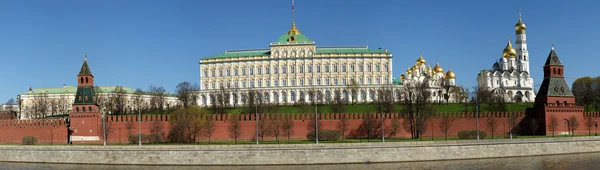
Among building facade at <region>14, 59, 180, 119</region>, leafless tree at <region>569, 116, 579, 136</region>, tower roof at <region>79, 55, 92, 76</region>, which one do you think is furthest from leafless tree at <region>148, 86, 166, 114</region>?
leafless tree at <region>569, 116, 579, 136</region>

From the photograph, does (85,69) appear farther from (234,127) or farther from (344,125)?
(344,125)

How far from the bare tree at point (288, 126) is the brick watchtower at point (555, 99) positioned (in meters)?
19.9

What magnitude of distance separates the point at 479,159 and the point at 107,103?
50.2 meters

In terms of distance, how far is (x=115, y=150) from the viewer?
137 feet

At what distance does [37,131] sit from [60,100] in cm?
4739

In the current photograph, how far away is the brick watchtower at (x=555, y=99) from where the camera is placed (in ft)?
177

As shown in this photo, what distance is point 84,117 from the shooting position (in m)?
51.4

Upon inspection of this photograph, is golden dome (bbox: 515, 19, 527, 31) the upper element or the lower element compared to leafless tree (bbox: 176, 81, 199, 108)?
upper

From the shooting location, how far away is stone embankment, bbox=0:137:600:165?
1596 inches

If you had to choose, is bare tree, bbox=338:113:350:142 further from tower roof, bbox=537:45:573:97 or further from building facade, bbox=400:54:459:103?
building facade, bbox=400:54:459:103

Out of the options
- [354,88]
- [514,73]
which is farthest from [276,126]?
[514,73]

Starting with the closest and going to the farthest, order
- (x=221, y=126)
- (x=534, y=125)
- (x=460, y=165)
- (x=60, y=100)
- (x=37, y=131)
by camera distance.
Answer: (x=460, y=165)
(x=37, y=131)
(x=221, y=126)
(x=534, y=125)
(x=60, y=100)

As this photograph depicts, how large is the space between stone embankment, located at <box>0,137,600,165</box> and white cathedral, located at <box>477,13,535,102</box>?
66.3 meters

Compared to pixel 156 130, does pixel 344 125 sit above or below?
above
